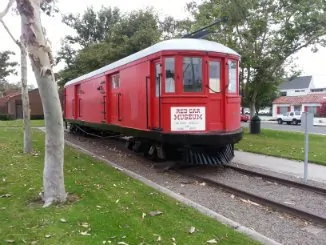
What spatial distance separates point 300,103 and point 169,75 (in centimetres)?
5040

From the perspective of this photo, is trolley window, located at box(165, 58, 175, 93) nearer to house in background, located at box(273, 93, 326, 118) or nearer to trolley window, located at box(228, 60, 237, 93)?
trolley window, located at box(228, 60, 237, 93)

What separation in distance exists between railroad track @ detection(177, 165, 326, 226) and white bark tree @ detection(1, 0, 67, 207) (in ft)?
11.1

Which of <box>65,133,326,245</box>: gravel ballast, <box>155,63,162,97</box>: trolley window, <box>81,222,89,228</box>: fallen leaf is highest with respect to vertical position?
<box>155,63,162,97</box>: trolley window

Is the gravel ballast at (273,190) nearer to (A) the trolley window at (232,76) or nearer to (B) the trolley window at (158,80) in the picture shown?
(A) the trolley window at (232,76)

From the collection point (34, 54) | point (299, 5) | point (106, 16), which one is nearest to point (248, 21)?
point (299, 5)

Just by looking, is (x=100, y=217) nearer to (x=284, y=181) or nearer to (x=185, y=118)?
(x=185, y=118)

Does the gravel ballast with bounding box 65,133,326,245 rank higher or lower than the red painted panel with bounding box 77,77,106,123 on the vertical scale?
lower

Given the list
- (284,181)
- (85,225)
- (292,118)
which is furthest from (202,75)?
(292,118)

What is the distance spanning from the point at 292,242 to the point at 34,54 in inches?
182

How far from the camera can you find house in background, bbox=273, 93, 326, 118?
52.6m

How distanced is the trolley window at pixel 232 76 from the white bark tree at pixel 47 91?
195 inches

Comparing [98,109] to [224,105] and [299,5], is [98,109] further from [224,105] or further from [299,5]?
[299,5]

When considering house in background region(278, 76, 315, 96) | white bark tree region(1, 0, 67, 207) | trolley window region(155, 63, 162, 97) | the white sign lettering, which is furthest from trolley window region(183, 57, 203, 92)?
house in background region(278, 76, 315, 96)

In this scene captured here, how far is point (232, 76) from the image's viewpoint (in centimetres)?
1003
